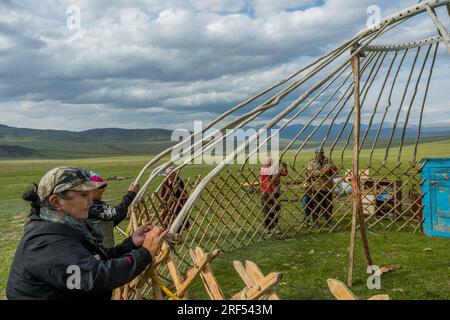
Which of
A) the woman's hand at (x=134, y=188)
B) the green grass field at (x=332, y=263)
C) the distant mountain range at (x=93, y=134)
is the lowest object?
the green grass field at (x=332, y=263)

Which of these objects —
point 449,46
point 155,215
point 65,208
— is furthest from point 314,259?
point 65,208

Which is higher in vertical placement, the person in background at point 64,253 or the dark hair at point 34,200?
the dark hair at point 34,200

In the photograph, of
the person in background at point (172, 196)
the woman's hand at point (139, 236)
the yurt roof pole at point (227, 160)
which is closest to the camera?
the woman's hand at point (139, 236)

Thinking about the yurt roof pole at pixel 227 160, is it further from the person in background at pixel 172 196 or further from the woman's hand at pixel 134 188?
the person in background at pixel 172 196

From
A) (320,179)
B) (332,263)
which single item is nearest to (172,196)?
(332,263)

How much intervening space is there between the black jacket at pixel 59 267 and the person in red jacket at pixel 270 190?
157 inches

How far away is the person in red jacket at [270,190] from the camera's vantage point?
17.4 ft

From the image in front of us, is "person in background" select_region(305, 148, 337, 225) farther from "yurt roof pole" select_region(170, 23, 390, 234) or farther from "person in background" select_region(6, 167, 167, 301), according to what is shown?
"person in background" select_region(6, 167, 167, 301)

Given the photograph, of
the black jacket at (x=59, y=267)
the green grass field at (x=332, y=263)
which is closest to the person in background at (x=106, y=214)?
the green grass field at (x=332, y=263)

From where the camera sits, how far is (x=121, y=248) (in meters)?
1.83

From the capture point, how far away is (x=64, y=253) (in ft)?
4.21

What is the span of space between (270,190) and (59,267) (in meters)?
4.34

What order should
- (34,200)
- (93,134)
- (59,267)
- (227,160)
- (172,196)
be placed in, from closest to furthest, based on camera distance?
(59,267) → (34,200) → (227,160) → (172,196) → (93,134)

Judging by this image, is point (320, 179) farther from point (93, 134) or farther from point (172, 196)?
point (93, 134)
